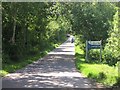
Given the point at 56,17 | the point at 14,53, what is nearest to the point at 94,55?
Result: the point at 14,53

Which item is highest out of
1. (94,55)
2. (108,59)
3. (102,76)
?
(102,76)

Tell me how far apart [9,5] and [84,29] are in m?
10.2

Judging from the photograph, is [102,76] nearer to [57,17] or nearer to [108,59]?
[108,59]

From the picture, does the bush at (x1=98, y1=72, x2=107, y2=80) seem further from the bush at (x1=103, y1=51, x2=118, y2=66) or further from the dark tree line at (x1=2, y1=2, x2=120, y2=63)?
the bush at (x1=103, y1=51, x2=118, y2=66)

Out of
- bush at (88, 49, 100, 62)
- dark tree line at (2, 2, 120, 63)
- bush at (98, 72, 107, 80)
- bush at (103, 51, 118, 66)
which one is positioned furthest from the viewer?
bush at (88, 49, 100, 62)

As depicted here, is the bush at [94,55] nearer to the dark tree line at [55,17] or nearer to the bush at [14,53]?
the dark tree line at [55,17]

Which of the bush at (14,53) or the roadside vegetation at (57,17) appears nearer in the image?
the roadside vegetation at (57,17)

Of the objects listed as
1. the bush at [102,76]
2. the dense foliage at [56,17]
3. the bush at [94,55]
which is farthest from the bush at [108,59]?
the bush at [102,76]

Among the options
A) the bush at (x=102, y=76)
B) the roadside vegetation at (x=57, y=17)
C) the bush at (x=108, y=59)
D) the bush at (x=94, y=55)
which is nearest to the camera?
the bush at (x=102, y=76)

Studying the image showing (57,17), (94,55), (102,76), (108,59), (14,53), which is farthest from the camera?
(57,17)

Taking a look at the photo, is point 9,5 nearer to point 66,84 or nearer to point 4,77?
point 4,77

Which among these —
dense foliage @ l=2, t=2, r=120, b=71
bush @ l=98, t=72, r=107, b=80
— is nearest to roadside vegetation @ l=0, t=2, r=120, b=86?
dense foliage @ l=2, t=2, r=120, b=71

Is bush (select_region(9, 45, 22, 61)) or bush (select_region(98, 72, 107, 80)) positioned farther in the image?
bush (select_region(9, 45, 22, 61))

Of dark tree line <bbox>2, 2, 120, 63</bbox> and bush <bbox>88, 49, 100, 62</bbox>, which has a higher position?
dark tree line <bbox>2, 2, 120, 63</bbox>
